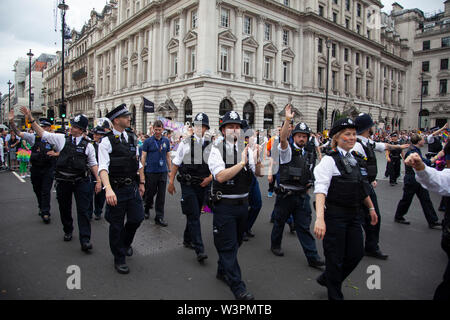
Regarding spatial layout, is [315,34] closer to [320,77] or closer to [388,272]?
[320,77]

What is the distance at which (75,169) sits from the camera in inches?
187

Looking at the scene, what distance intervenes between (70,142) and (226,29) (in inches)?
1019

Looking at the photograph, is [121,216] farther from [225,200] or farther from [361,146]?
[361,146]

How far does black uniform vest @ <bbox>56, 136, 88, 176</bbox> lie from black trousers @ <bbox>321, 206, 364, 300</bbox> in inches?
154

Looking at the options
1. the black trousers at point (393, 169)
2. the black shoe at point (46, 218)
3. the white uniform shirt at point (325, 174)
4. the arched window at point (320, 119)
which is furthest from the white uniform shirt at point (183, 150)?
the arched window at point (320, 119)

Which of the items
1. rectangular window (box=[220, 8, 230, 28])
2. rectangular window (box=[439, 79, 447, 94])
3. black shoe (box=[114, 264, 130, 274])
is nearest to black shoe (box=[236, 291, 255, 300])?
black shoe (box=[114, 264, 130, 274])

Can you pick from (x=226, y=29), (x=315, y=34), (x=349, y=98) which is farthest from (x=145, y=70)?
(x=349, y=98)

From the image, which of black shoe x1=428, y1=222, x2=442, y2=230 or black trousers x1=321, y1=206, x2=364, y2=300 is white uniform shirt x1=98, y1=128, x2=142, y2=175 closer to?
black trousers x1=321, y1=206, x2=364, y2=300

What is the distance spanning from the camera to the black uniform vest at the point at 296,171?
434 centimetres

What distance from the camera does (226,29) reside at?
27547 mm

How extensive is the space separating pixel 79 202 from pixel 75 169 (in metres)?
0.55

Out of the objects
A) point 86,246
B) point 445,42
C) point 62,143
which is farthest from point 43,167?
point 445,42

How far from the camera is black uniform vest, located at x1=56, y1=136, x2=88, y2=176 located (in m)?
4.75

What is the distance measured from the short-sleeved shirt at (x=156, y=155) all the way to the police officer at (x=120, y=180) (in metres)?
2.32
